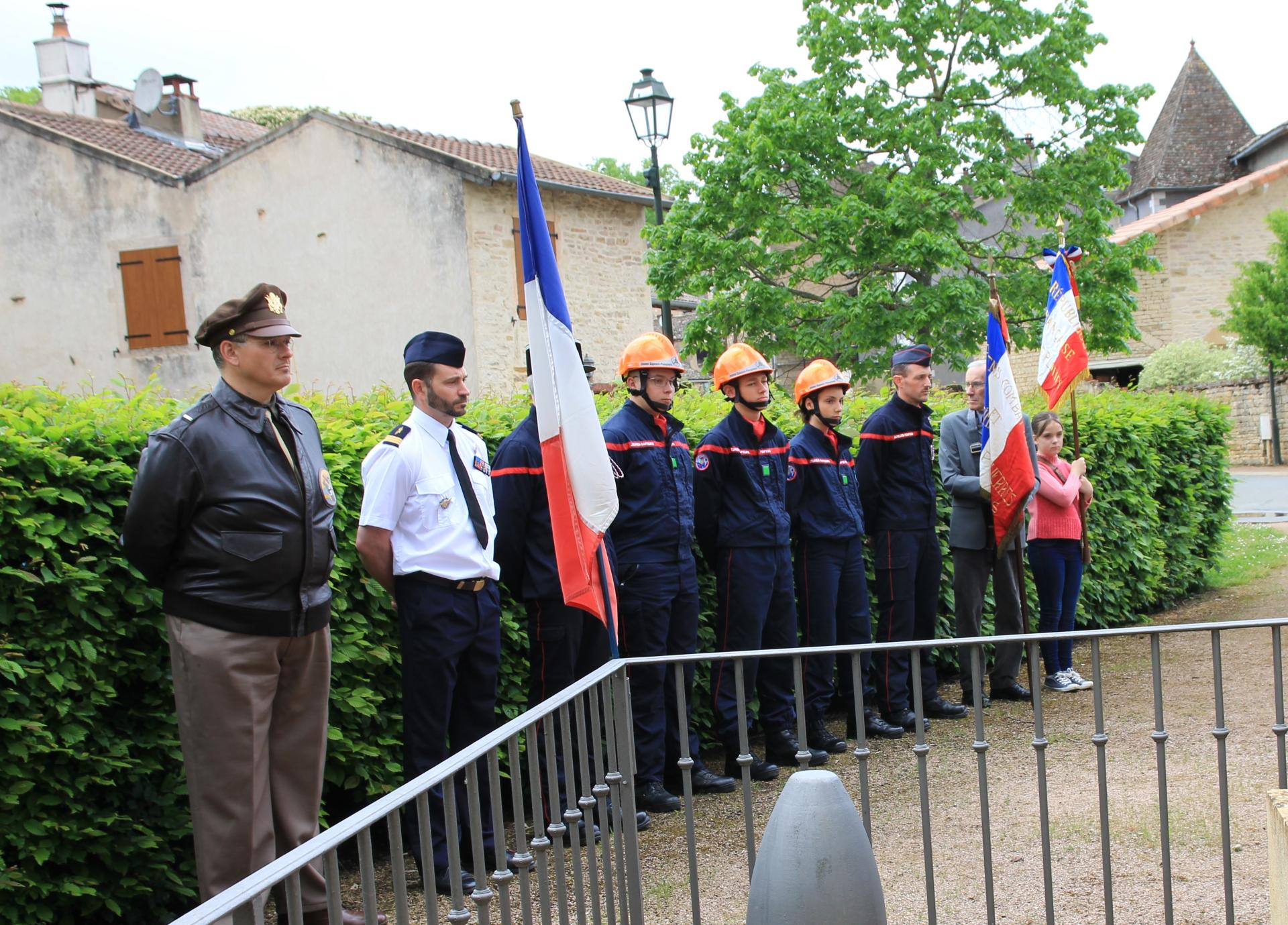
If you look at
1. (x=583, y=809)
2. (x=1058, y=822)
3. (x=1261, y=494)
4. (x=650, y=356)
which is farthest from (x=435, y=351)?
(x=1261, y=494)

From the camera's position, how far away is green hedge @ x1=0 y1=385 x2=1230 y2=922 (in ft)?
14.3

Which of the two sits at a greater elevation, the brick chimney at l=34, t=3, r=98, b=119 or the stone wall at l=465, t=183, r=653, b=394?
the brick chimney at l=34, t=3, r=98, b=119

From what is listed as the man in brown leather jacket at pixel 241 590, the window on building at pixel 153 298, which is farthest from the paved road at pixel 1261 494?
the window on building at pixel 153 298

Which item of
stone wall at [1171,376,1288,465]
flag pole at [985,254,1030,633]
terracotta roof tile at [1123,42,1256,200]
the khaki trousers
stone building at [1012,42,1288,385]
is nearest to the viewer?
the khaki trousers

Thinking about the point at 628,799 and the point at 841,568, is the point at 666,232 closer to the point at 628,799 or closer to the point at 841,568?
the point at 841,568

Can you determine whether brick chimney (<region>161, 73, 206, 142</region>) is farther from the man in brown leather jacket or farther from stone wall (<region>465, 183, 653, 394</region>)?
the man in brown leather jacket

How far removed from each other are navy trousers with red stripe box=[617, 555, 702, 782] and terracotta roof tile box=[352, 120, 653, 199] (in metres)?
18.6

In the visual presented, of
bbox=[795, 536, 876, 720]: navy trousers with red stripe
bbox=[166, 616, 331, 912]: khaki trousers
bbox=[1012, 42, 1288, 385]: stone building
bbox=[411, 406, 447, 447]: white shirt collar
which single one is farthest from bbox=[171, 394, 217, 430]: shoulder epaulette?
bbox=[1012, 42, 1288, 385]: stone building

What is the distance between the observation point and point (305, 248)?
24.7 metres

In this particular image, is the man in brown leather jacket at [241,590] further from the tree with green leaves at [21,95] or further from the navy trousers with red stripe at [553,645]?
the tree with green leaves at [21,95]

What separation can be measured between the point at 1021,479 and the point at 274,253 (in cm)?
1976

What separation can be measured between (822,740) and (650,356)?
2312 mm

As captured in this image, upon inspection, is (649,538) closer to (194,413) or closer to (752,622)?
(752,622)

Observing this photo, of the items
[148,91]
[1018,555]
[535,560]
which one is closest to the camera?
[535,560]
